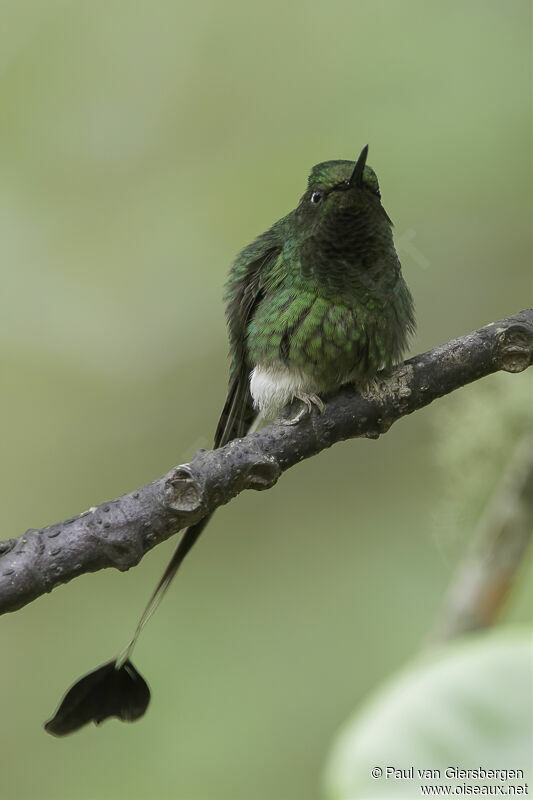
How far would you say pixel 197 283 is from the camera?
4.98 m

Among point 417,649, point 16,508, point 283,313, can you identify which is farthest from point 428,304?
point 16,508

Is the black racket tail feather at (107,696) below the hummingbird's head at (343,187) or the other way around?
below

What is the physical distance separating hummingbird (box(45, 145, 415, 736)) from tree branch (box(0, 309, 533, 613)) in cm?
21

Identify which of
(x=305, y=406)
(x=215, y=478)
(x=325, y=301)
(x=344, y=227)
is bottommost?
(x=215, y=478)

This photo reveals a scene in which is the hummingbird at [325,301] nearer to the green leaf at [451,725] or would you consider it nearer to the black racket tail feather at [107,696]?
the black racket tail feather at [107,696]

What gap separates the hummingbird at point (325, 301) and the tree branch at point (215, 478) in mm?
209

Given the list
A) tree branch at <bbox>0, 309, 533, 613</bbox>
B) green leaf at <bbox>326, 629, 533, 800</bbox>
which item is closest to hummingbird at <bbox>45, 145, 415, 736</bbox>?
tree branch at <bbox>0, 309, 533, 613</bbox>

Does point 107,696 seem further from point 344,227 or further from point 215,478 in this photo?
point 344,227

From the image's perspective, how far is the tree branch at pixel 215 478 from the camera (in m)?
1.50

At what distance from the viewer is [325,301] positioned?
2.17 meters

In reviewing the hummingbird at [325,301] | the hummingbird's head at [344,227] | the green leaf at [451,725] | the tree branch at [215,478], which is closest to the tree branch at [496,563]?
the green leaf at [451,725]

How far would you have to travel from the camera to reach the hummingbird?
2088 mm

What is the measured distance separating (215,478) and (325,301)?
76 centimetres

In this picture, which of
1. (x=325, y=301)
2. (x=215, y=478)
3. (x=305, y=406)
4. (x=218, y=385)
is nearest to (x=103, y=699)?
(x=215, y=478)
